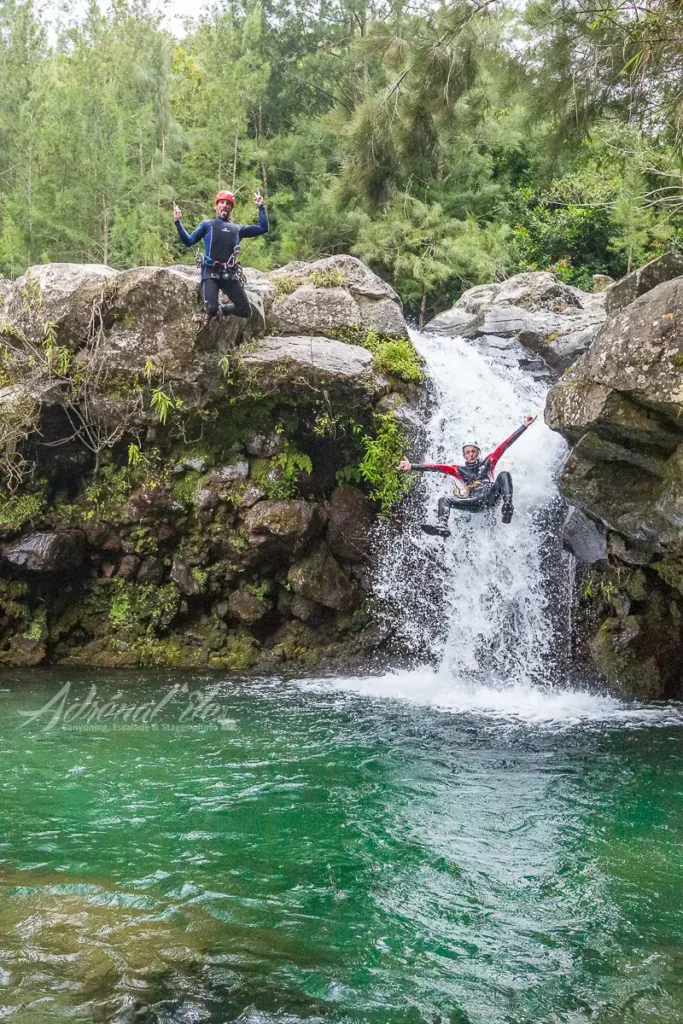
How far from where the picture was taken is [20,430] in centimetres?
1068

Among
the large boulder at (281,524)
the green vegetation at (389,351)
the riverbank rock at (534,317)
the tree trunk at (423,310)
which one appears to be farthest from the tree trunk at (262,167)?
the large boulder at (281,524)

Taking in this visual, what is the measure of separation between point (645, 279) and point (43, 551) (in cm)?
792

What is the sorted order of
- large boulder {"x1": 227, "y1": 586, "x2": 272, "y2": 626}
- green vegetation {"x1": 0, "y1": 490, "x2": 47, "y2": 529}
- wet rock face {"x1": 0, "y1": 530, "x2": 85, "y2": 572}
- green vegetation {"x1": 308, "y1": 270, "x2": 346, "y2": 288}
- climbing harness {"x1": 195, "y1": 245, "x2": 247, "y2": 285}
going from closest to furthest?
1. climbing harness {"x1": 195, "y1": 245, "x2": 247, "y2": 285}
2. wet rock face {"x1": 0, "y1": 530, "x2": 85, "y2": 572}
3. green vegetation {"x1": 0, "y1": 490, "x2": 47, "y2": 529}
4. large boulder {"x1": 227, "y1": 586, "x2": 272, "y2": 626}
5. green vegetation {"x1": 308, "y1": 270, "x2": 346, "y2": 288}

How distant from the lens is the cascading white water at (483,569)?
416 inches

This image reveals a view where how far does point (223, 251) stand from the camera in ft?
31.6

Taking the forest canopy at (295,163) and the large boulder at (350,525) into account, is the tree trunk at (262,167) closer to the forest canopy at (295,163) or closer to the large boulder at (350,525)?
the forest canopy at (295,163)

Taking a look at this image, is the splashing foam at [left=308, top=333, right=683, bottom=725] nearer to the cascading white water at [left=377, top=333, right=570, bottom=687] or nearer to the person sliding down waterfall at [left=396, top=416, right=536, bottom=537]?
the cascading white water at [left=377, top=333, right=570, bottom=687]

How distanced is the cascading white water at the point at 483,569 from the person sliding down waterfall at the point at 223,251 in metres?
3.17

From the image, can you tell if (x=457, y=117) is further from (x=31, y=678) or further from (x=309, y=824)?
(x=31, y=678)

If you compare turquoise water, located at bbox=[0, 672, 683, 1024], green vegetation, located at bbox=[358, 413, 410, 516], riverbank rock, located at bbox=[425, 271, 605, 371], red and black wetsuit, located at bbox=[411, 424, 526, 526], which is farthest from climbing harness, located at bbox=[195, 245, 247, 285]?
riverbank rock, located at bbox=[425, 271, 605, 371]

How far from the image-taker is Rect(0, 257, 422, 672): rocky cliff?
1083 centimetres

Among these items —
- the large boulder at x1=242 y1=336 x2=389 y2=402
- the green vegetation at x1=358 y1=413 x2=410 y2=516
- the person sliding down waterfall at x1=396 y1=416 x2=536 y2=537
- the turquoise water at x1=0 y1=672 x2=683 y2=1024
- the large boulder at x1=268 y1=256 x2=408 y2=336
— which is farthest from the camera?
the large boulder at x1=268 y1=256 x2=408 y2=336

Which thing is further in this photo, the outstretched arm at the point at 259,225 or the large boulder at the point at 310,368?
the large boulder at the point at 310,368

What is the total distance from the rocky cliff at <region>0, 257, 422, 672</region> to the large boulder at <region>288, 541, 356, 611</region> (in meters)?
0.02
